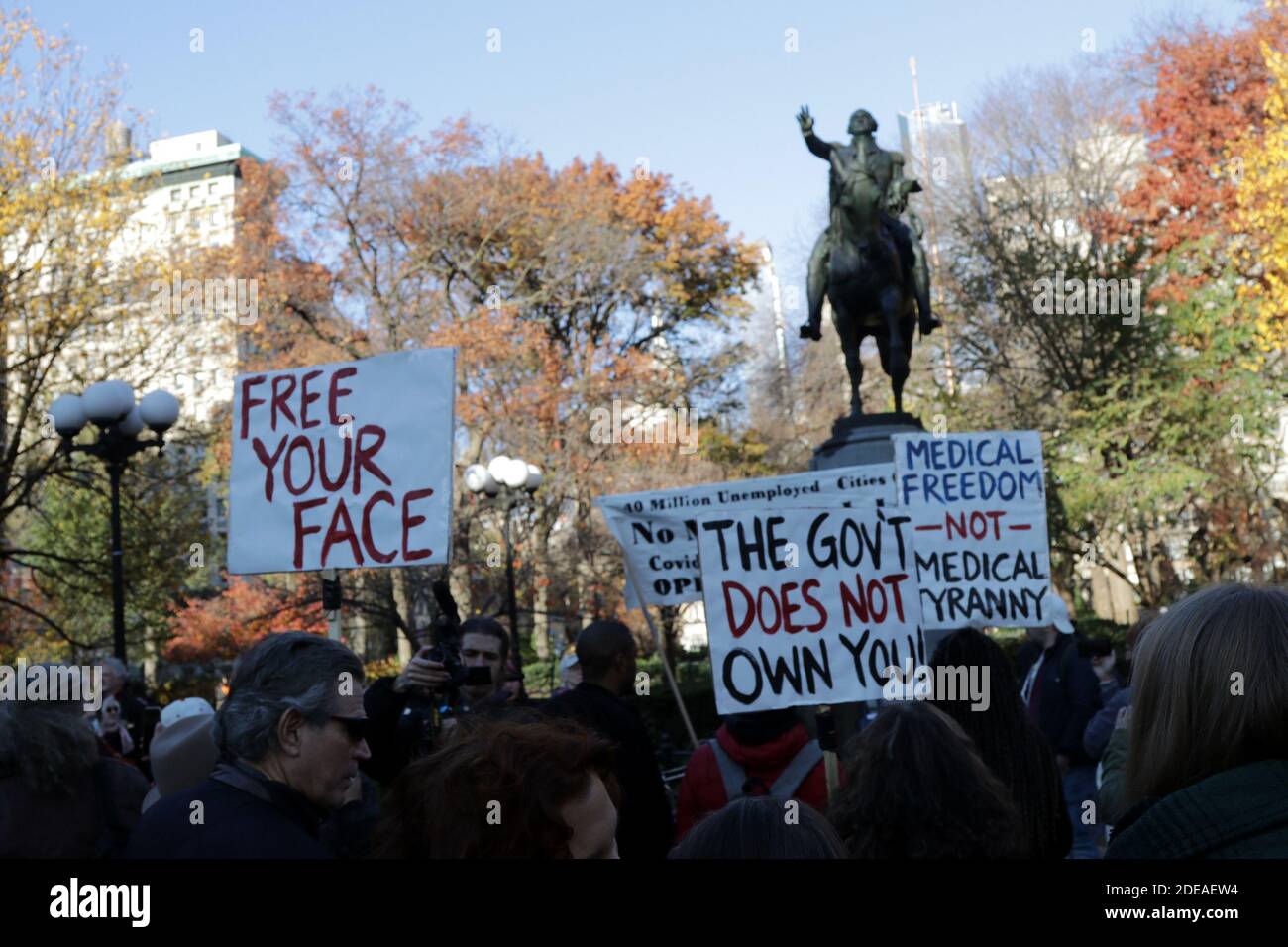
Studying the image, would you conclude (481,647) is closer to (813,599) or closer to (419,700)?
(419,700)

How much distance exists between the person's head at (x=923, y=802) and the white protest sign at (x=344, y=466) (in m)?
2.88

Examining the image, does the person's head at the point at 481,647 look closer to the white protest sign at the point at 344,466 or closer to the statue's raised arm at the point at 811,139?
the white protest sign at the point at 344,466

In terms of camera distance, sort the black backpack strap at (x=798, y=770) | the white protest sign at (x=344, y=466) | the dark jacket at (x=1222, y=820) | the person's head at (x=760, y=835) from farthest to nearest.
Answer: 1. the white protest sign at (x=344, y=466)
2. the black backpack strap at (x=798, y=770)
3. the person's head at (x=760, y=835)
4. the dark jacket at (x=1222, y=820)

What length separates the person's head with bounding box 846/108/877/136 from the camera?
40.8ft

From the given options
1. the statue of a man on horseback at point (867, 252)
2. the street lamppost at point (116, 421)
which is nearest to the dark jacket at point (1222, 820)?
the statue of a man on horseback at point (867, 252)

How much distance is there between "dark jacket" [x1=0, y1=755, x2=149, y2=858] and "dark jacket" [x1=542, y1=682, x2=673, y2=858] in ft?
4.88

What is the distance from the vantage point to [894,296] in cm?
1276

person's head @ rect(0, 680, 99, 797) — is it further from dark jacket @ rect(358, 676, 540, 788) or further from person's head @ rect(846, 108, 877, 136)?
person's head @ rect(846, 108, 877, 136)

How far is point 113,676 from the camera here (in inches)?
352

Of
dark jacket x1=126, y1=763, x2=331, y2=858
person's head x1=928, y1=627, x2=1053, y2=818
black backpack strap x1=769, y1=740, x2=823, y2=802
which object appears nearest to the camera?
dark jacket x1=126, y1=763, x2=331, y2=858

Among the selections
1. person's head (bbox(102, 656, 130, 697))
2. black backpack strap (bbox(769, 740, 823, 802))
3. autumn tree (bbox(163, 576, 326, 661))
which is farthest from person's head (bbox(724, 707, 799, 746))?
autumn tree (bbox(163, 576, 326, 661))

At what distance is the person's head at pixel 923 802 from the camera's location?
124 inches

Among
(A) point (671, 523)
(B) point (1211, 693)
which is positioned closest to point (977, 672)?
(B) point (1211, 693)

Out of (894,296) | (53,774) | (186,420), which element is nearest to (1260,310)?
(894,296)
